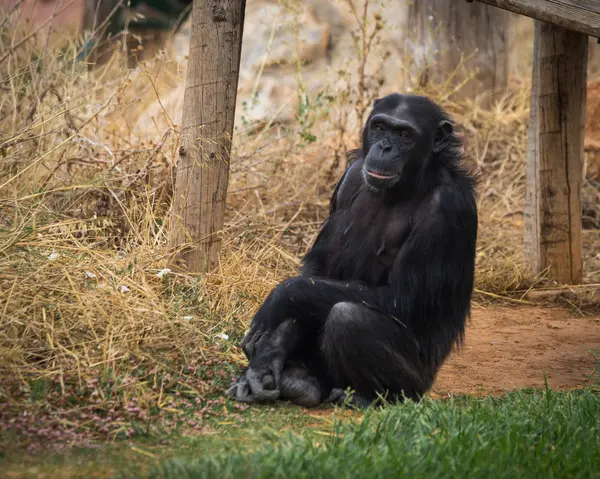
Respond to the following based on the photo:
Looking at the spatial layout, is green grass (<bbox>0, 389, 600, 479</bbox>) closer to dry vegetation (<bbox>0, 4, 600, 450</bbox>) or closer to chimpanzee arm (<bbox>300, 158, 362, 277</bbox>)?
dry vegetation (<bbox>0, 4, 600, 450</bbox>)

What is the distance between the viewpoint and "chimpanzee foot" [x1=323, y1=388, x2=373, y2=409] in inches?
158

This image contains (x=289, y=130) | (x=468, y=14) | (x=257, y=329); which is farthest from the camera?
(x=468, y=14)

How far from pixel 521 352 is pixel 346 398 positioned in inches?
78.1

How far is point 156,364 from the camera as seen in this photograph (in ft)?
13.1

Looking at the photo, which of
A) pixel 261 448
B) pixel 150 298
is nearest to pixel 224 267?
pixel 150 298

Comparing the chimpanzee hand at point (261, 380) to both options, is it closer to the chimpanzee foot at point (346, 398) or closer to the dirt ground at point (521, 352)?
the chimpanzee foot at point (346, 398)

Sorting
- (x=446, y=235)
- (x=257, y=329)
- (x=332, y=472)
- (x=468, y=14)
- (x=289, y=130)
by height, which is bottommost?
(x=332, y=472)

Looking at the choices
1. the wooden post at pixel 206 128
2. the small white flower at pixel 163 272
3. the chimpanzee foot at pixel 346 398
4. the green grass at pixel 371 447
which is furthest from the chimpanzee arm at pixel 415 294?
the wooden post at pixel 206 128

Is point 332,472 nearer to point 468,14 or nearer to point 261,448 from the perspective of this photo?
point 261,448

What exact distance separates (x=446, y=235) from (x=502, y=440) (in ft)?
3.78

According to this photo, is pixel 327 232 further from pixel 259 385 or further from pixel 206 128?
pixel 259 385

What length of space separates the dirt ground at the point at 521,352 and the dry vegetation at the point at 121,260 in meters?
0.56

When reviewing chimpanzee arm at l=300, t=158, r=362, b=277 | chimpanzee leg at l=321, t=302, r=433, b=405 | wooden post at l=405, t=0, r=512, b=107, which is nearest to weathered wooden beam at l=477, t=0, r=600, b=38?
chimpanzee arm at l=300, t=158, r=362, b=277

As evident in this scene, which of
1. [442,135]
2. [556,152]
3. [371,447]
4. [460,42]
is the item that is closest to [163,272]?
[442,135]
